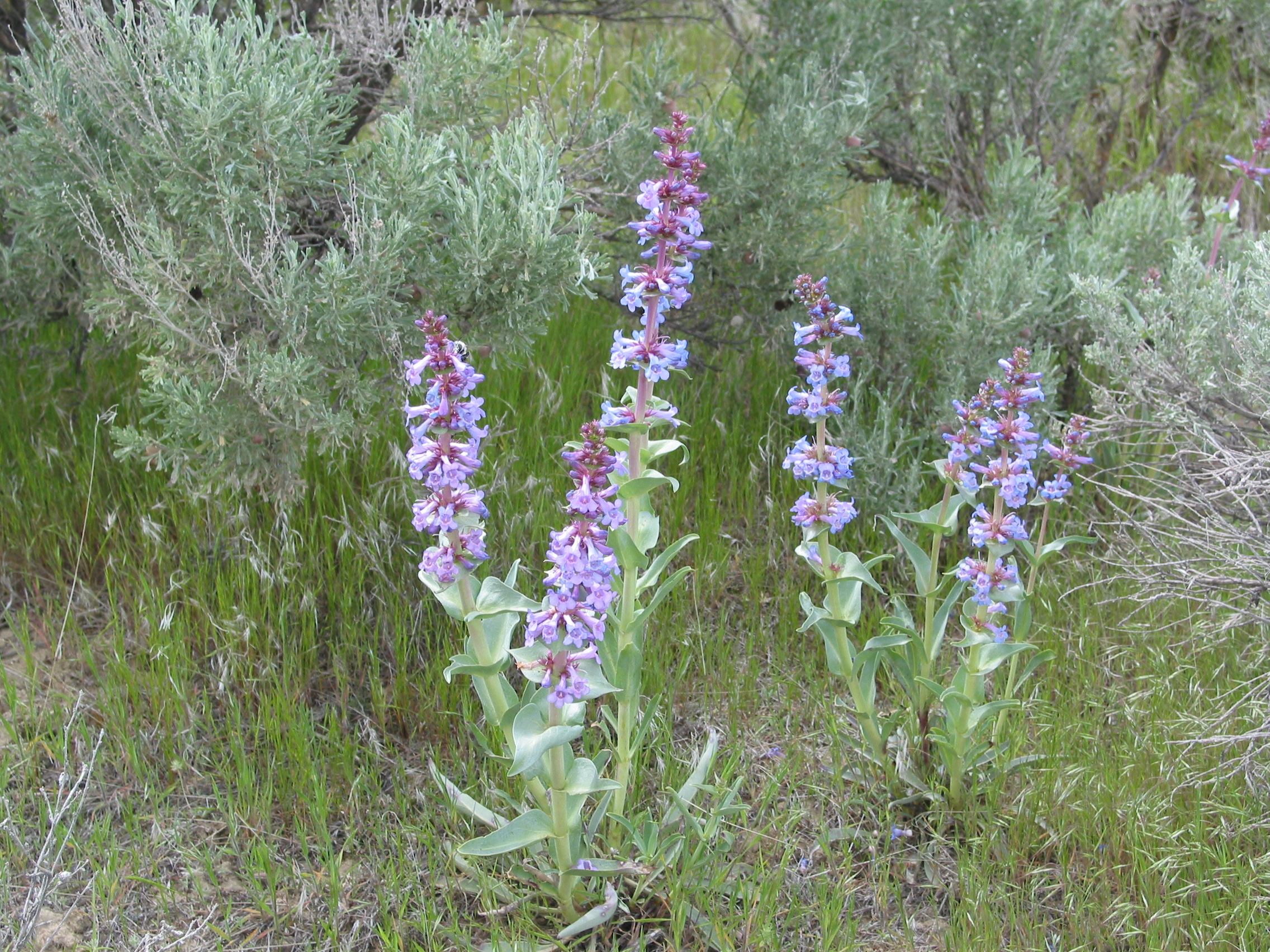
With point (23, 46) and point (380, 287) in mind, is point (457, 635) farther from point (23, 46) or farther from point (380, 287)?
point (23, 46)

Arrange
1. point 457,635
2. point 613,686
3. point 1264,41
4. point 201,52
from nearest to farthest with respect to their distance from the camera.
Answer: point 613,686 < point 201,52 < point 457,635 < point 1264,41

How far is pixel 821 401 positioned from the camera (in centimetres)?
272

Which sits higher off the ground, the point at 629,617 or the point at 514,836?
the point at 629,617

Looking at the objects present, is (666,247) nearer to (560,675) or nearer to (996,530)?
(560,675)

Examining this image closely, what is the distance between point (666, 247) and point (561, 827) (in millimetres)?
1307

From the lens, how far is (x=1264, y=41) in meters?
5.61

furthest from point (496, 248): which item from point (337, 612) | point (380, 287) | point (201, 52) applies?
point (337, 612)

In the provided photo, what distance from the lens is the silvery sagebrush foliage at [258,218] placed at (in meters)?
3.25

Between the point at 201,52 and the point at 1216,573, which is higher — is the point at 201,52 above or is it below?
above

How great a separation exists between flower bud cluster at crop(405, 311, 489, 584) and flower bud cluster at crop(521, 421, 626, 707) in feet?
0.59

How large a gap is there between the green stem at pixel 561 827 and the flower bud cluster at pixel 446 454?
383 millimetres

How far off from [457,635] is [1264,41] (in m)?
5.08

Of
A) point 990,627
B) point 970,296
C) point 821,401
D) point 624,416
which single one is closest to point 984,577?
point 990,627

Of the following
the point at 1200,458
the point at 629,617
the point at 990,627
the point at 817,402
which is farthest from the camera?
the point at 1200,458
